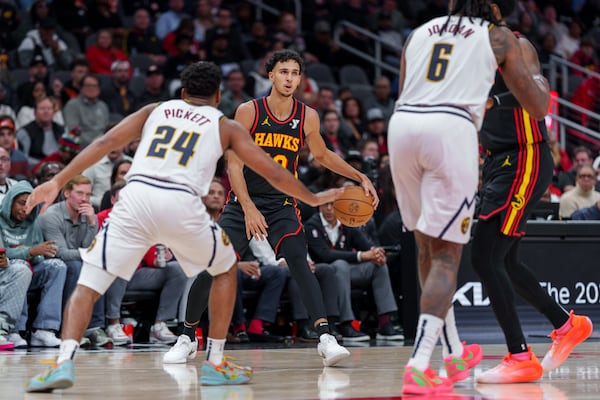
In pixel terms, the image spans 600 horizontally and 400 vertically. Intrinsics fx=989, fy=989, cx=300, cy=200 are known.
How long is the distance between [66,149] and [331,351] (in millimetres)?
5220

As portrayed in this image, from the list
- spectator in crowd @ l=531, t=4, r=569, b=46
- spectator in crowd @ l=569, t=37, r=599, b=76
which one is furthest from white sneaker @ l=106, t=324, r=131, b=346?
spectator in crowd @ l=531, t=4, r=569, b=46

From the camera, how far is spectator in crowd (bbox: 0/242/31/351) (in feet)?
26.6

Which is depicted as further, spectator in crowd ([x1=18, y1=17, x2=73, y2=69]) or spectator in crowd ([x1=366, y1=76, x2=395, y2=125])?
spectator in crowd ([x1=366, y1=76, x2=395, y2=125])

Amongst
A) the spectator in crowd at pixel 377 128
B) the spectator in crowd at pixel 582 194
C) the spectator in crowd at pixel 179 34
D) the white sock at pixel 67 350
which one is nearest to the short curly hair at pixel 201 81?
the white sock at pixel 67 350

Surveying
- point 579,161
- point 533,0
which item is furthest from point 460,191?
point 533,0

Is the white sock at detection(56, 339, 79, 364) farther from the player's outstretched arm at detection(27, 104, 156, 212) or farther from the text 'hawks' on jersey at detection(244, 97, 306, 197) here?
the text 'hawks' on jersey at detection(244, 97, 306, 197)

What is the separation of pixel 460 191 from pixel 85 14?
11333mm

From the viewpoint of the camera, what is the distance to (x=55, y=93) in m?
Result: 12.7

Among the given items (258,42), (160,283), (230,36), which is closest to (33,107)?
(230,36)

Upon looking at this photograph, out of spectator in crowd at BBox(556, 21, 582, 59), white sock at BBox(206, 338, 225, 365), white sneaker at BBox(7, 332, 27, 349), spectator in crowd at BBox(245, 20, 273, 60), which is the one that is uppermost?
spectator in crowd at BBox(556, 21, 582, 59)

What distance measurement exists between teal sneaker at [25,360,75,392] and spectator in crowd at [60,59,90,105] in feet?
27.4

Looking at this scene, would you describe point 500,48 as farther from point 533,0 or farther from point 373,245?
point 533,0

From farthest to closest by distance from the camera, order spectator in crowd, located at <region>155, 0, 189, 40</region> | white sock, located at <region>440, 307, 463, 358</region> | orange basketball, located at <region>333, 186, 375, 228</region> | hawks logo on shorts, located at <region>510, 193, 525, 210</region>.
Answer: spectator in crowd, located at <region>155, 0, 189, 40</region> → orange basketball, located at <region>333, 186, 375, 228</region> → hawks logo on shorts, located at <region>510, 193, 525, 210</region> → white sock, located at <region>440, 307, 463, 358</region>

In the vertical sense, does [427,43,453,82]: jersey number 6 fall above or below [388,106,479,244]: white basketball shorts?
above
